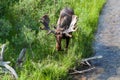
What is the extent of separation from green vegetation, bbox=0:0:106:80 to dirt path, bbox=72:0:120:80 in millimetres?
381

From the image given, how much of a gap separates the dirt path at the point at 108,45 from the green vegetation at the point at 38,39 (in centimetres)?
38

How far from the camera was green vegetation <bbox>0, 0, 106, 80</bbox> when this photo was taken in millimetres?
8445

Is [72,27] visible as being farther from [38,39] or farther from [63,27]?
[38,39]

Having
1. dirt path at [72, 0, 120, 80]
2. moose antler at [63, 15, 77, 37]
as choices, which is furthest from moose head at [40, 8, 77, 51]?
dirt path at [72, 0, 120, 80]

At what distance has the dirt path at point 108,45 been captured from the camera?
8945 mm

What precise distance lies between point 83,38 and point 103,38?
139cm

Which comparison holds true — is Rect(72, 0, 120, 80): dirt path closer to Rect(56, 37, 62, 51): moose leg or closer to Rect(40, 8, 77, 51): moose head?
Rect(56, 37, 62, 51): moose leg

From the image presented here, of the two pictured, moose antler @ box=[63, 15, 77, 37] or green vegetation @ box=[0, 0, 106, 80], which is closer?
green vegetation @ box=[0, 0, 106, 80]

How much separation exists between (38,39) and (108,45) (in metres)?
2.44

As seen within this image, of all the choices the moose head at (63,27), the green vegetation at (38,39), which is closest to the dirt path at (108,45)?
the green vegetation at (38,39)

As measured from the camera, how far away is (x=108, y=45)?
10711 mm

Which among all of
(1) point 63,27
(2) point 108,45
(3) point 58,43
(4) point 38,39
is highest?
(1) point 63,27

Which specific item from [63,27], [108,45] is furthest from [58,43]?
[108,45]

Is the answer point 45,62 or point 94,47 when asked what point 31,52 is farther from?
point 94,47
